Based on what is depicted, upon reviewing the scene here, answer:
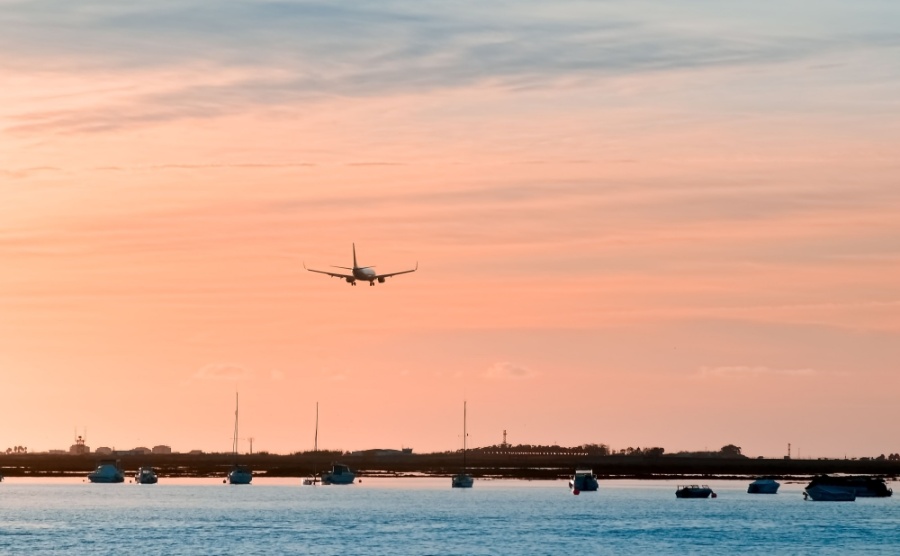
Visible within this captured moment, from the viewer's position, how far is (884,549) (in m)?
190

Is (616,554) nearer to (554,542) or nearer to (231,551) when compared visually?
(554,542)

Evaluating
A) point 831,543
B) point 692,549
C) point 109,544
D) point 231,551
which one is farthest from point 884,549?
point 109,544

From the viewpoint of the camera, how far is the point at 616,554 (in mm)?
179500

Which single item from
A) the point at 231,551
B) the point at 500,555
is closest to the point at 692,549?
the point at 500,555

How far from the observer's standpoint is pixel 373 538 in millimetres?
197500

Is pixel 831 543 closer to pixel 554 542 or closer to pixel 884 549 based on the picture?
pixel 884 549

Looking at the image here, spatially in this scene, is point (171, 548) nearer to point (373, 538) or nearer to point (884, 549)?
point (373, 538)

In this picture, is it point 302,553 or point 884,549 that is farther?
point 884,549

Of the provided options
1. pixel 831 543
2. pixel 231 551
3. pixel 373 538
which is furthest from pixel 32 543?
pixel 831 543

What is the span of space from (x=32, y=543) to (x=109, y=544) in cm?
875

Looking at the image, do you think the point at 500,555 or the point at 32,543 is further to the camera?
the point at 32,543

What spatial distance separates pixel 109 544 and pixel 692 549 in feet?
204

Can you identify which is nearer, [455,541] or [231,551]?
[231,551]

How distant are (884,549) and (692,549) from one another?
21.6 metres
